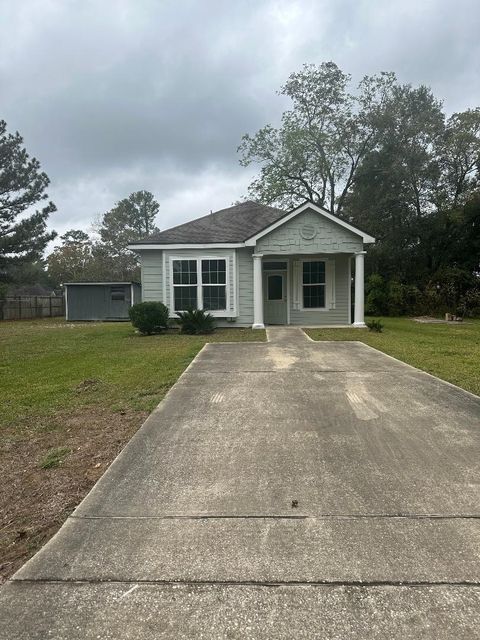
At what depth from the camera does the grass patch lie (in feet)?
12.8

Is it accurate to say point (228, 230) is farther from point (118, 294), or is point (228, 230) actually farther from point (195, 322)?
point (118, 294)

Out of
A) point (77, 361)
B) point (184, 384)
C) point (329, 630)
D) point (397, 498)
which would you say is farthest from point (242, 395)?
point (77, 361)

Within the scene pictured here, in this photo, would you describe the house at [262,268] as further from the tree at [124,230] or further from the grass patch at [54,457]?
the tree at [124,230]

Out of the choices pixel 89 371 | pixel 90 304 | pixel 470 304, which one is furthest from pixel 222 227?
pixel 470 304

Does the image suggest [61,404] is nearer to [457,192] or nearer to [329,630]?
[329,630]

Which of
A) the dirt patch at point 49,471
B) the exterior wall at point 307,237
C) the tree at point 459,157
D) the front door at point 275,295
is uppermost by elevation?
the tree at point 459,157

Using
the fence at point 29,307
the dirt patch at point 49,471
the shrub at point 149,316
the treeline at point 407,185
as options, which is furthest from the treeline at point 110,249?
the dirt patch at point 49,471

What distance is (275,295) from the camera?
54.2ft

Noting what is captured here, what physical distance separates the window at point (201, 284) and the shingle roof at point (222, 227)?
2.38ft

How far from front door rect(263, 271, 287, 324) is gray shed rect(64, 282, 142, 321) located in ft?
41.3

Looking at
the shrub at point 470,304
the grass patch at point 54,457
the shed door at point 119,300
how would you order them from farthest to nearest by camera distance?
the shed door at point 119,300, the shrub at point 470,304, the grass patch at point 54,457

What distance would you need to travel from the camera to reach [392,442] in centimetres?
421

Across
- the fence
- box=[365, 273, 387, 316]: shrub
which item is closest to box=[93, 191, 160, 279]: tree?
the fence

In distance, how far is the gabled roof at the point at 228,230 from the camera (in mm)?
14594
